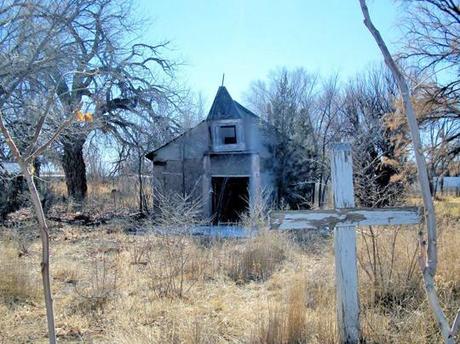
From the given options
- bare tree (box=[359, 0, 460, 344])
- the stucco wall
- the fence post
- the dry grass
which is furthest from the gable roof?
bare tree (box=[359, 0, 460, 344])

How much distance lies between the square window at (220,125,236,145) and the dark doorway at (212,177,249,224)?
1615 mm

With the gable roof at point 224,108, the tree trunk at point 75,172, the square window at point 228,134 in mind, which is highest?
the gable roof at point 224,108

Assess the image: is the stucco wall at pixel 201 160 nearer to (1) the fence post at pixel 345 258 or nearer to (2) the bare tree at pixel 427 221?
(1) the fence post at pixel 345 258

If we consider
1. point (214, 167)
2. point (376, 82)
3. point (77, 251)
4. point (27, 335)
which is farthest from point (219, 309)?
point (376, 82)

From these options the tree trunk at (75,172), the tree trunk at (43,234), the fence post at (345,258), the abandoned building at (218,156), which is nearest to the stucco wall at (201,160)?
the abandoned building at (218,156)

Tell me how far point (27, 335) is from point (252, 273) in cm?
392

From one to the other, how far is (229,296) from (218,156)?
42.0ft

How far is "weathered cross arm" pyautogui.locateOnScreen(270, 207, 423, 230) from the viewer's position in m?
3.63

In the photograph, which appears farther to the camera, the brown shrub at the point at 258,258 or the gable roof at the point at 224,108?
the gable roof at the point at 224,108

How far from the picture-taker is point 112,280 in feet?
20.4

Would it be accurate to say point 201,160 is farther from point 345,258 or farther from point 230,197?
point 345,258

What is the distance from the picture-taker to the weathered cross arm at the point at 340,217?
3629mm

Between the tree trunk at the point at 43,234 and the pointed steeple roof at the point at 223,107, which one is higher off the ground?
the pointed steeple roof at the point at 223,107

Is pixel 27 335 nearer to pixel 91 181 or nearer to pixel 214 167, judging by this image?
pixel 214 167
